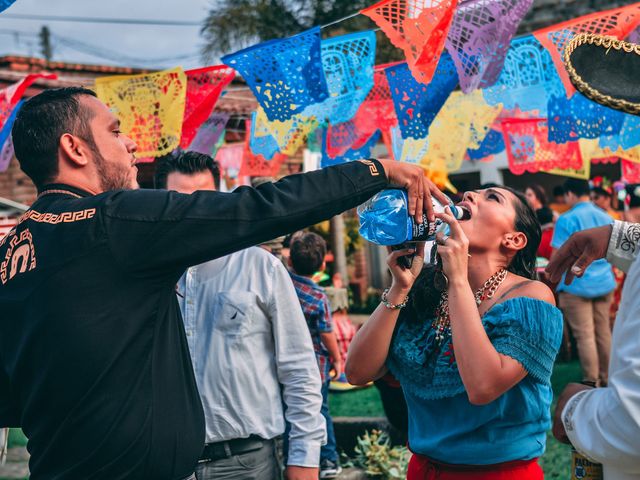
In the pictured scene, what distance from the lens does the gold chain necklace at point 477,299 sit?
229cm

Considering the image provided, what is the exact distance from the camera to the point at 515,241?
93.2 inches

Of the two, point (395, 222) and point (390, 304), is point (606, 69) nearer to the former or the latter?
point (395, 222)

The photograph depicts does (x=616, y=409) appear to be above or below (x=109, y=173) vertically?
below

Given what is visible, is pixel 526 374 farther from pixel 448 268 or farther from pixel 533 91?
pixel 533 91

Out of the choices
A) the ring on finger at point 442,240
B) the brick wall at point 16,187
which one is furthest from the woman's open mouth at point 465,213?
the brick wall at point 16,187

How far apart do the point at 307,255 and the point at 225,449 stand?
2254 millimetres

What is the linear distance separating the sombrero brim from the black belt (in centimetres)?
176

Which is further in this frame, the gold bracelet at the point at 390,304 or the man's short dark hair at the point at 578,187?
the man's short dark hair at the point at 578,187

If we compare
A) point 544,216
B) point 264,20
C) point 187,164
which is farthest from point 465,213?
point 264,20

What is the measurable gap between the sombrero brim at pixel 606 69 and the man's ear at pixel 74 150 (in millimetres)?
1302

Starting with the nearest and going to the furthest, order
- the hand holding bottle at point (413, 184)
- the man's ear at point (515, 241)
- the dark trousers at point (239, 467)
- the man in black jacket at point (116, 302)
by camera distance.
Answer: the man in black jacket at point (116, 302) → the hand holding bottle at point (413, 184) → the man's ear at point (515, 241) → the dark trousers at point (239, 467)

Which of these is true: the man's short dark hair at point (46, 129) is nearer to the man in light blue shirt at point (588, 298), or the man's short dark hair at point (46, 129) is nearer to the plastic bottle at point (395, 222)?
the plastic bottle at point (395, 222)

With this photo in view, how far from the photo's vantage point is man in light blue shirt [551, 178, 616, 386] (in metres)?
6.59

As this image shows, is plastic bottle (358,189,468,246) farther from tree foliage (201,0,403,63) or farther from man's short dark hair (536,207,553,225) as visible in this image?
tree foliage (201,0,403,63)
